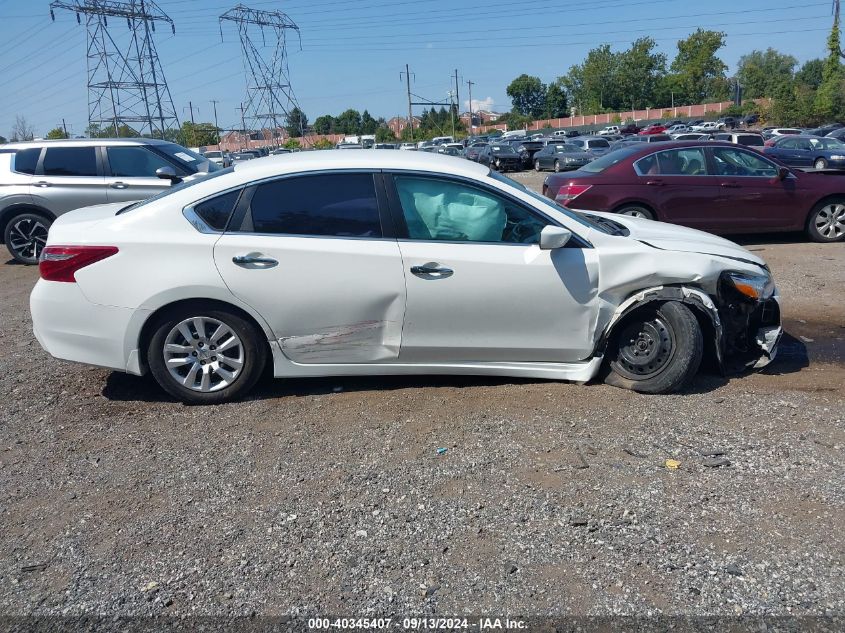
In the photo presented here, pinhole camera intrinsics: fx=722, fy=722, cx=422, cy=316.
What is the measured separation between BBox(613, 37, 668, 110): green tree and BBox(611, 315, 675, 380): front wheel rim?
116m

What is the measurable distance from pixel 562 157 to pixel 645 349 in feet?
96.9

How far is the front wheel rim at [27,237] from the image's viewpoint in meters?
10.6

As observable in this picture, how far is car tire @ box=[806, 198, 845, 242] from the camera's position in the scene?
1024 cm

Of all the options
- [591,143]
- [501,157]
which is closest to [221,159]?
[501,157]

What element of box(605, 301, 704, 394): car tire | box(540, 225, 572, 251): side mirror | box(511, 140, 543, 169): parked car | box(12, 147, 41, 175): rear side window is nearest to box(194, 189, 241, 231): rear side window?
box(540, 225, 572, 251): side mirror

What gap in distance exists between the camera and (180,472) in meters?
4.00

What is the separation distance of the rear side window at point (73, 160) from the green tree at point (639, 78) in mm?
112341

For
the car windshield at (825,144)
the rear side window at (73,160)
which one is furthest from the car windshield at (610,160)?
the car windshield at (825,144)

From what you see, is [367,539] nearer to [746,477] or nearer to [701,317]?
[746,477]

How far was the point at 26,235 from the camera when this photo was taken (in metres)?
10.6

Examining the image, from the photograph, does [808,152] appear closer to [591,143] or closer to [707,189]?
[591,143]

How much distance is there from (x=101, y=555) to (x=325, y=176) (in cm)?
267

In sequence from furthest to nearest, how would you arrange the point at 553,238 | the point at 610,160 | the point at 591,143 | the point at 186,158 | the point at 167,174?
1. the point at 591,143
2. the point at 186,158
3. the point at 610,160
4. the point at 167,174
5. the point at 553,238

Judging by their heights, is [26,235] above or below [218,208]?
below
